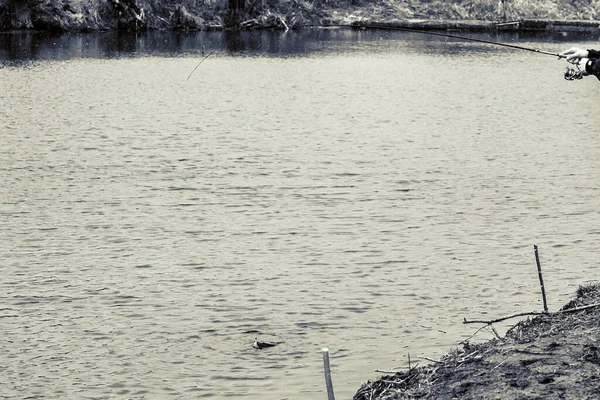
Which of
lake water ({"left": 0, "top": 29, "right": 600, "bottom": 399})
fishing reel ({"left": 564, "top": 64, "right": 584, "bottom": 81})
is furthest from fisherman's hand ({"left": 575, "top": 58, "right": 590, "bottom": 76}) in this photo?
lake water ({"left": 0, "top": 29, "right": 600, "bottom": 399})

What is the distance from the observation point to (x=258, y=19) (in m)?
82.1

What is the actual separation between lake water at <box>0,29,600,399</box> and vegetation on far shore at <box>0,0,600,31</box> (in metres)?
33.2

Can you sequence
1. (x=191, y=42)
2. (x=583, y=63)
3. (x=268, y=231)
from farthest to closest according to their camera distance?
(x=191, y=42) < (x=268, y=231) < (x=583, y=63)

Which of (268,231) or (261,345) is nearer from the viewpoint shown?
(261,345)

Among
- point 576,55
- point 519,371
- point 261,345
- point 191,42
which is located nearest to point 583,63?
point 576,55

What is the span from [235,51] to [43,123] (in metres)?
32.3

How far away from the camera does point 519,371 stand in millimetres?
7539

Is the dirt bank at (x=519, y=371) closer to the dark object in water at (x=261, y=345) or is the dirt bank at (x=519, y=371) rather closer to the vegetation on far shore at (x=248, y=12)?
the dark object in water at (x=261, y=345)

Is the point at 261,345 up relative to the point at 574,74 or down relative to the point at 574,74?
down

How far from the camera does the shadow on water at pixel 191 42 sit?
56438 mm

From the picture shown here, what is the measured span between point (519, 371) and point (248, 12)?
3045 inches

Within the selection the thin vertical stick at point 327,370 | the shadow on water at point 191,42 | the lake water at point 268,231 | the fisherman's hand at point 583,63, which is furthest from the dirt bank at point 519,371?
the shadow on water at point 191,42

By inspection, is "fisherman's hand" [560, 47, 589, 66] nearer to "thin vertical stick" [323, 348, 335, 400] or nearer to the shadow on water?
"thin vertical stick" [323, 348, 335, 400]

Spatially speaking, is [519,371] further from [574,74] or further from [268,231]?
[268,231]
